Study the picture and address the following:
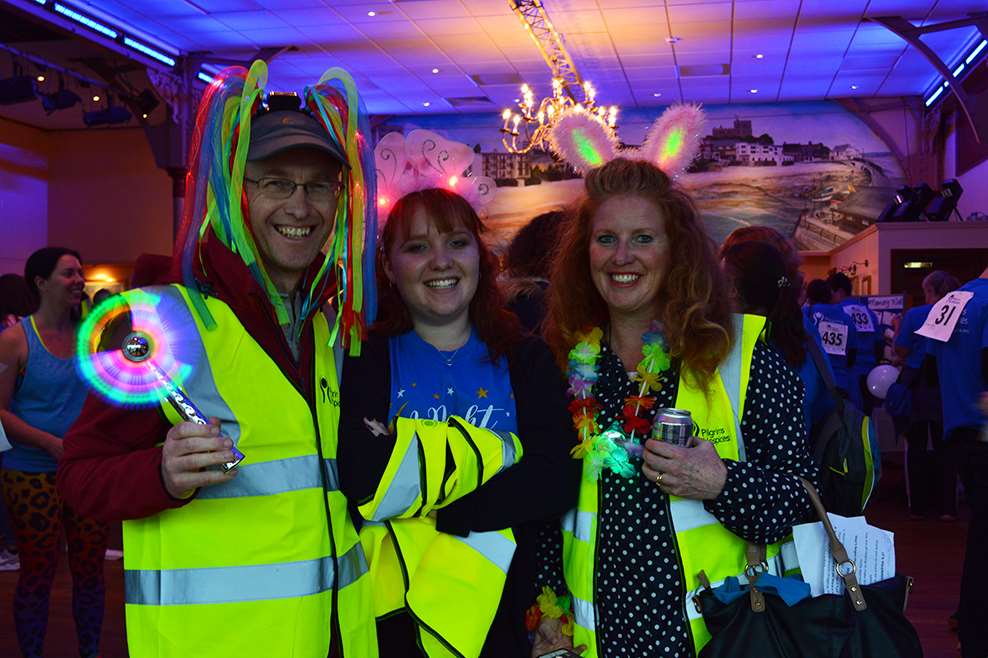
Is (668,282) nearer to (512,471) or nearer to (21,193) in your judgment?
(512,471)

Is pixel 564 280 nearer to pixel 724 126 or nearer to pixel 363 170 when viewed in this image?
pixel 363 170

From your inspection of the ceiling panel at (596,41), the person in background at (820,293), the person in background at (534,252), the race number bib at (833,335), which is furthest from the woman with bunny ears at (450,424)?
the ceiling panel at (596,41)

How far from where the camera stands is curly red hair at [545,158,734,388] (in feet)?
5.79

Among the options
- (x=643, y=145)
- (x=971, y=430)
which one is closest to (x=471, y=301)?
(x=643, y=145)

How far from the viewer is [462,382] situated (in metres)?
1.82

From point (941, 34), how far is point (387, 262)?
9.69m

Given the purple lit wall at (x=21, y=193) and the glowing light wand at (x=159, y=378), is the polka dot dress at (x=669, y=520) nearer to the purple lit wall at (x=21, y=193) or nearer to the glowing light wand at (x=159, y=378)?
the glowing light wand at (x=159, y=378)

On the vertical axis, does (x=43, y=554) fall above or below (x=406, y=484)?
below

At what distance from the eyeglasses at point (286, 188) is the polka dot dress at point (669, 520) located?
2.51ft

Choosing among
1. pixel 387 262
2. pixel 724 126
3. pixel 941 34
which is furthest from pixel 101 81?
pixel 387 262

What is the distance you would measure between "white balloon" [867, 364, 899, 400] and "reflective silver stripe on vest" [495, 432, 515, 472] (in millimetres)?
5412

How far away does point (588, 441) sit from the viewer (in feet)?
5.75

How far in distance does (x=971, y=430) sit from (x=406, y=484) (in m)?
2.97

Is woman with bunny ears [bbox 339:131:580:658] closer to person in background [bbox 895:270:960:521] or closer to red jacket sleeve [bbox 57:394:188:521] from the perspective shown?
red jacket sleeve [bbox 57:394:188:521]
